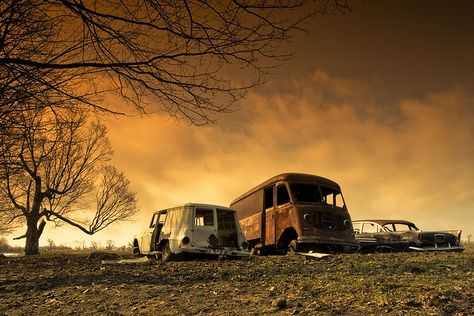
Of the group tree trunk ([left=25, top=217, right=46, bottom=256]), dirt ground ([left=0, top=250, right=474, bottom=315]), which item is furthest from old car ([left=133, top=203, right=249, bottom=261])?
tree trunk ([left=25, top=217, right=46, bottom=256])

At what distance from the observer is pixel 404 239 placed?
16.8m

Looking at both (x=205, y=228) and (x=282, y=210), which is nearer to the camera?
(x=205, y=228)

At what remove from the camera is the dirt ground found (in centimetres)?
556

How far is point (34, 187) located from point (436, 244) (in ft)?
71.6

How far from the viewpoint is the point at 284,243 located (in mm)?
14867

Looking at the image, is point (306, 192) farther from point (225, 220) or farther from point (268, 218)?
point (225, 220)

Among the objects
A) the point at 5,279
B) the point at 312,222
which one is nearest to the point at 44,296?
the point at 5,279

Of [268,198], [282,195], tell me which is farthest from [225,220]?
[268,198]

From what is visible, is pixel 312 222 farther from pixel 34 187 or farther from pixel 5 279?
pixel 34 187

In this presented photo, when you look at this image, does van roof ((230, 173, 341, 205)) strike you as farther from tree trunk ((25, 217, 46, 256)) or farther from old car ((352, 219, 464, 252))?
tree trunk ((25, 217, 46, 256))

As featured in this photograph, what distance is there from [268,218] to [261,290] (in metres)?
9.13

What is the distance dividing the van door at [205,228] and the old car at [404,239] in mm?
7313

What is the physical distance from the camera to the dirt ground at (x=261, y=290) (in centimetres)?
556

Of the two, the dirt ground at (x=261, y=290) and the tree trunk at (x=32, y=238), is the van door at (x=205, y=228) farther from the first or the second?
the tree trunk at (x=32, y=238)
